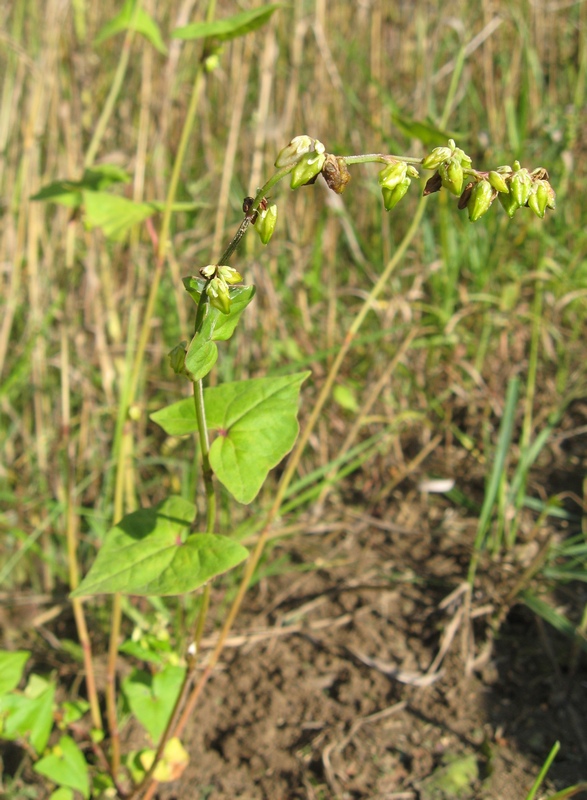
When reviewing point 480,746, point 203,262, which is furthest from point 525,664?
point 203,262

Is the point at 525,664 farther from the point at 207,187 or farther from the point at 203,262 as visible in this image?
the point at 207,187

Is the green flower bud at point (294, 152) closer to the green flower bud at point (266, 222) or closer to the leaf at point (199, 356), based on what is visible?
the green flower bud at point (266, 222)

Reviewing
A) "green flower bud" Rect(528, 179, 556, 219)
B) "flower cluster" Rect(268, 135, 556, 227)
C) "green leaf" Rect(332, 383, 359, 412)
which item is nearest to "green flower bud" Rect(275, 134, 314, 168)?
"flower cluster" Rect(268, 135, 556, 227)

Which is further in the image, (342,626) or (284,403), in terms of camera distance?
(342,626)

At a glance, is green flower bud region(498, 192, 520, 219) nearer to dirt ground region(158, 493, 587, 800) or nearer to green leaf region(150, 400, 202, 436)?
green leaf region(150, 400, 202, 436)

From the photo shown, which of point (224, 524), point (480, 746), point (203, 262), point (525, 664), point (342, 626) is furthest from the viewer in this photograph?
point (203, 262)

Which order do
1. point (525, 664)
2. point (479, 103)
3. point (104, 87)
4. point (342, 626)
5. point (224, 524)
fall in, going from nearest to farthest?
1. point (525, 664)
2. point (342, 626)
3. point (224, 524)
4. point (104, 87)
5. point (479, 103)
